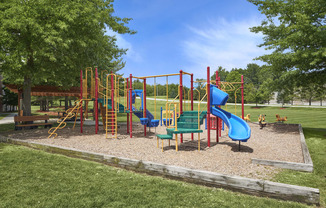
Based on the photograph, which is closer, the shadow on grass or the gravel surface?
the gravel surface

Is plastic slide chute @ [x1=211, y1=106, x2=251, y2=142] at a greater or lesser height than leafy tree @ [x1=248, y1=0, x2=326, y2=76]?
lesser

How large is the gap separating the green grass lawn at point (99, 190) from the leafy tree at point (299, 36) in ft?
30.6

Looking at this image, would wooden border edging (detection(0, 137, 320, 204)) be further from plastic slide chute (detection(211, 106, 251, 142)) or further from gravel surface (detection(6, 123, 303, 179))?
plastic slide chute (detection(211, 106, 251, 142))

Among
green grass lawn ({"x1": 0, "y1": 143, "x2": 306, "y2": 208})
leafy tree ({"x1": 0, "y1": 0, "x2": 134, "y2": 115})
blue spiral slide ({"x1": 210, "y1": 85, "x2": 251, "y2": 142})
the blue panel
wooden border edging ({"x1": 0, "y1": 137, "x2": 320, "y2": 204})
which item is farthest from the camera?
leafy tree ({"x1": 0, "y1": 0, "x2": 134, "y2": 115})

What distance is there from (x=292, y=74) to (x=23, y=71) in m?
15.2

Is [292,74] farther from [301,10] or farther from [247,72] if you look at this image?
[247,72]

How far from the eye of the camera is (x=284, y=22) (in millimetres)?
12422

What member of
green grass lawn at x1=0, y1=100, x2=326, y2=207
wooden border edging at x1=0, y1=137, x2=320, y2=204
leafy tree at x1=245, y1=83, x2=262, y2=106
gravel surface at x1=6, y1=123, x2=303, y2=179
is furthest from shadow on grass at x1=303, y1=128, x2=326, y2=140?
leafy tree at x1=245, y1=83, x2=262, y2=106

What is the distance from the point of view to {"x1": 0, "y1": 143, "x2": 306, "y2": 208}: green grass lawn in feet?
12.3

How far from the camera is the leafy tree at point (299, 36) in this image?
10.3 meters

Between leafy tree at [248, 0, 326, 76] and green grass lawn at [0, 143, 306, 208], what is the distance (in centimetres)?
933

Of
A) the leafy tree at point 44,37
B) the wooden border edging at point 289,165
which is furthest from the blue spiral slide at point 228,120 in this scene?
the leafy tree at point 44,37

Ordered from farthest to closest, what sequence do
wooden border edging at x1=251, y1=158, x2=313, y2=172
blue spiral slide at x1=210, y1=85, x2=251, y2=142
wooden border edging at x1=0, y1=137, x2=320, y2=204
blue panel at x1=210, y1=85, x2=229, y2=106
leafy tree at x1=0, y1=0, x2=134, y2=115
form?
leafy tree at x1=0, y1=0, x2=134, y2=115 < blue panel at x1=210, y1=85, x2=229, y2=106 < blue spiral slide at x1=210, y1=85, x2=251, y2=142 < wooden border edging at x1=251, y1=158, x2=313, y2=172 < wooden border edging at x1=0, y1=137, x2=320, y2=204

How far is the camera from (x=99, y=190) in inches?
167
